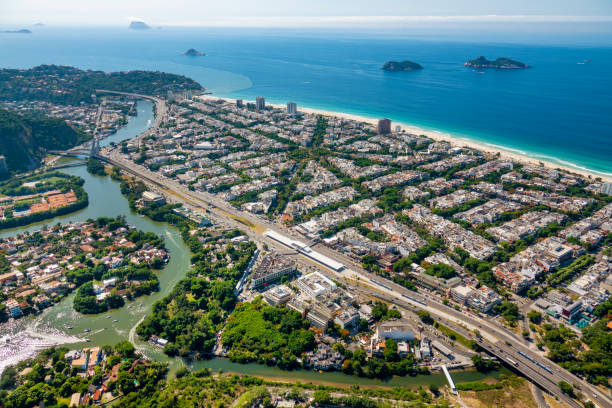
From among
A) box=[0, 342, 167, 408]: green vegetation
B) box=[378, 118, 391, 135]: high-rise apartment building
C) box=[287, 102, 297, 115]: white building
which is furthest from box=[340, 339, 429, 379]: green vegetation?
box=[287, 102, 297, 115]: white building

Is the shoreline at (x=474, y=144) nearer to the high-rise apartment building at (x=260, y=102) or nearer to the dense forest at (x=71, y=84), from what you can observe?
the high-rise apartment building at (x=260, y=102)

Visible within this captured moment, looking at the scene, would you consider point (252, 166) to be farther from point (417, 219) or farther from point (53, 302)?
point (53, 302)

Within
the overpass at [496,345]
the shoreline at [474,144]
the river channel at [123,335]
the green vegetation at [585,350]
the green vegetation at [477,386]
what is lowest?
the river channel at [123,335]

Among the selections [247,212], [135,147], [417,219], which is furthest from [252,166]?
[417,219]

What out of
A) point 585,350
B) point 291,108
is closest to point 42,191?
point 291,108

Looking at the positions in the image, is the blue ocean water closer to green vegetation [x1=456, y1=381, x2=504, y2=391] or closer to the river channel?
green vegetation [x1=456, y1=381, x2=504, y2=391]

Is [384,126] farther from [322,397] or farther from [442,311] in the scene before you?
[322,397]

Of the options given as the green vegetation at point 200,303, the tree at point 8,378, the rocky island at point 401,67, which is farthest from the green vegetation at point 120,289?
the rocky island at point 401,67
